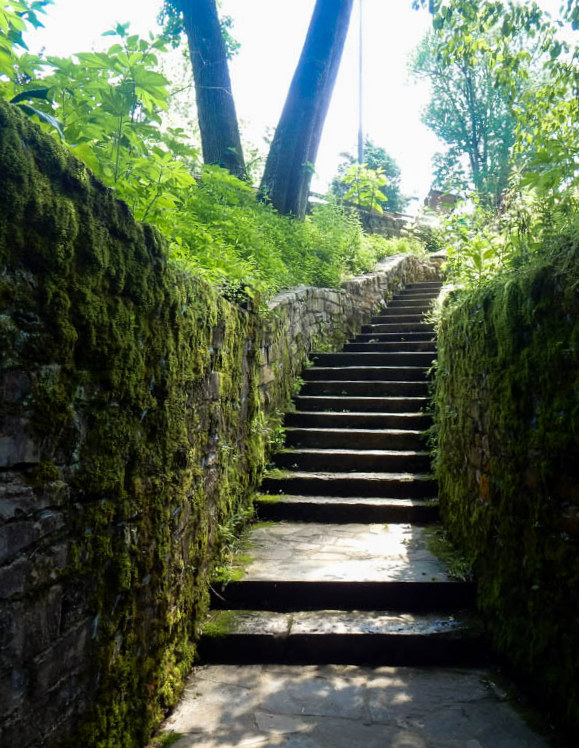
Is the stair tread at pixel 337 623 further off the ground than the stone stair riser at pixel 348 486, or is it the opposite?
the stone stair riser at pixel 348 486

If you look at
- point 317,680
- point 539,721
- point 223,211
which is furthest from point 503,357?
point 223,211

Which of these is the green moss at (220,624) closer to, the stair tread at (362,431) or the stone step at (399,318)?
the stair tread at (362,431)

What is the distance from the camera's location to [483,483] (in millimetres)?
3277

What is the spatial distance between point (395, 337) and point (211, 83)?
4.54 metres

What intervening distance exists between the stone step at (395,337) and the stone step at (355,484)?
308 centimetres

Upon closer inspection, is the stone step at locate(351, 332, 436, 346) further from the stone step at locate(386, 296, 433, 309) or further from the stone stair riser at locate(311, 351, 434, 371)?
the stone step at locate(386, 296, 433, 309)

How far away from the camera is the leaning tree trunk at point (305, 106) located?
8125 millimetres

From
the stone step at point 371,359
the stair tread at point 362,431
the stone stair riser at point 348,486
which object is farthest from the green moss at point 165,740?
the stone step at point 371,359

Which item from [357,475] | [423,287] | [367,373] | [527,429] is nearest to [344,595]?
[527,429]

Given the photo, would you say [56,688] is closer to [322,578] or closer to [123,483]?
[123,483]

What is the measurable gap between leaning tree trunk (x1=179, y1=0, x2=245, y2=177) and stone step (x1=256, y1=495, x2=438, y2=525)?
5.31 metres

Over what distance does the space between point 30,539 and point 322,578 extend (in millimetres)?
2180

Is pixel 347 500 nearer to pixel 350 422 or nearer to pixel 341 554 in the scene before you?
pixel 341 554

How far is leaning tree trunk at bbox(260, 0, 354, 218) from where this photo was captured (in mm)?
8125
